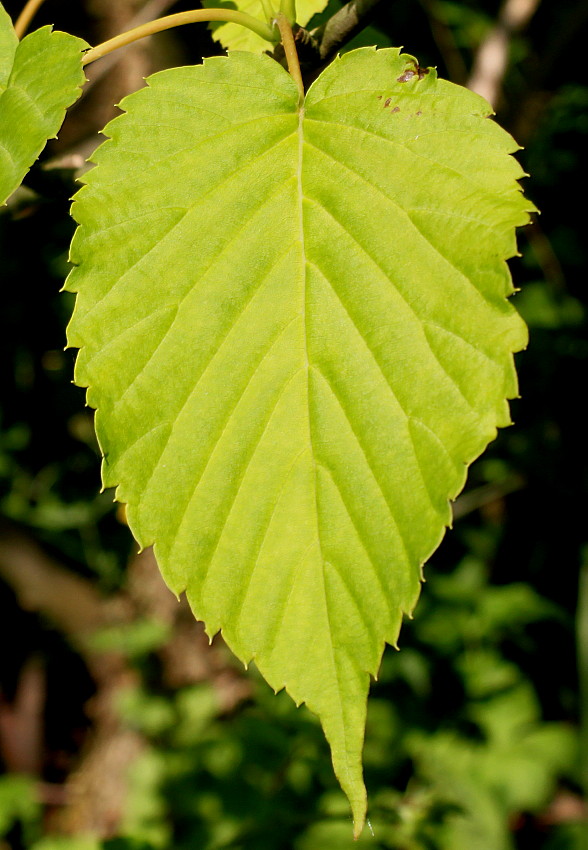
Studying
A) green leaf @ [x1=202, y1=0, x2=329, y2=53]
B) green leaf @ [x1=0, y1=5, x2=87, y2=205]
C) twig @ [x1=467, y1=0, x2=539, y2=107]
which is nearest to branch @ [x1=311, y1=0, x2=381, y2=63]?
green leaf @ [x1=202, y1=0, x2=329, y2=53]

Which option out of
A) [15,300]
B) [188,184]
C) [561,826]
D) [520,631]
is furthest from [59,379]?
[188,184]

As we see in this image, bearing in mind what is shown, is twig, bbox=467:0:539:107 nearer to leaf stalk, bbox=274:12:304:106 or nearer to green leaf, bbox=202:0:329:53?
green leaf, bbox=202:0:329:53

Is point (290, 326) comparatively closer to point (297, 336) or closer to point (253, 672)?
point (297, 336)

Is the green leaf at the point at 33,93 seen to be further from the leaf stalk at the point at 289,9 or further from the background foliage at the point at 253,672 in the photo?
the background foliage at the point at 253,672

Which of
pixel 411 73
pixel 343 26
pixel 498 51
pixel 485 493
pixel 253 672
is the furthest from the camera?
pixel 485 493

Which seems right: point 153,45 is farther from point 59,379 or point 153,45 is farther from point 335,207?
point 335,207

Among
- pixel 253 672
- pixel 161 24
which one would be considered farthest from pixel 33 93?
pixel 253 672
